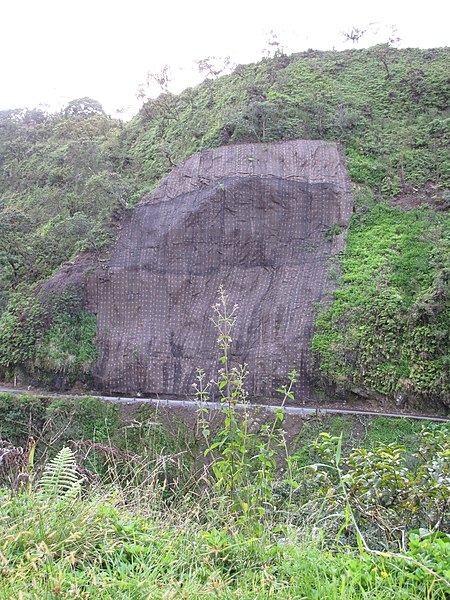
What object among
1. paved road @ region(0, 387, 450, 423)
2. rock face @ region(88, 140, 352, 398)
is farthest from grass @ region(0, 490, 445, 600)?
rock face @ region(88, 140, 352, 398)

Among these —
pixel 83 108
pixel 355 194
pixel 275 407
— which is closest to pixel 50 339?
pixel 275 407

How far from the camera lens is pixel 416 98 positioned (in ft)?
77.2

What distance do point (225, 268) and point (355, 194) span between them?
6.07 m

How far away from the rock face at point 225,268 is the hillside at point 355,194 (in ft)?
2.55

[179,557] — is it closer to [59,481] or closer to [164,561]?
[164,561]

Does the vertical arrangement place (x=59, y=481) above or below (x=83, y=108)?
below

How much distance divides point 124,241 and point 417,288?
36.7 ft

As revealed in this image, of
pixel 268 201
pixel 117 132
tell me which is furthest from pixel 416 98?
pixel 117 132

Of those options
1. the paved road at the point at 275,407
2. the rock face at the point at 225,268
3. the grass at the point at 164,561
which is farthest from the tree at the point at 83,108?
the grass at the point at 164,561

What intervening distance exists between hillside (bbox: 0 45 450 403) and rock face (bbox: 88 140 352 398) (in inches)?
30.6

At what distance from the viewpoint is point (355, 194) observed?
1925 centimetres

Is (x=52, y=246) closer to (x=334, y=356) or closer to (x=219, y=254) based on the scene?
(x=219, y=254)

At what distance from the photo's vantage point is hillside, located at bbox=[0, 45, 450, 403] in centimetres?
1459

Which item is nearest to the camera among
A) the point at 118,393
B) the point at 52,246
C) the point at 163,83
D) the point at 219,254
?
the point at 118,393
